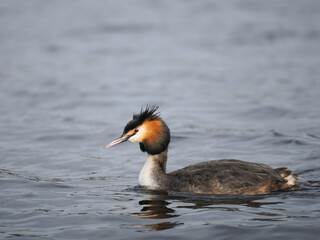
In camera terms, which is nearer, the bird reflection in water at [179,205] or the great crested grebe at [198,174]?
the bird reflection in water at [179,205]

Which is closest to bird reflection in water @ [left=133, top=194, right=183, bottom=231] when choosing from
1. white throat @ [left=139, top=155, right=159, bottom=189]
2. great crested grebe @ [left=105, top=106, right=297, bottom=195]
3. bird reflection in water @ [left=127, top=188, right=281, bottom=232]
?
bird reflection in water @ [left=127, top=188, right=281, bottom=232]

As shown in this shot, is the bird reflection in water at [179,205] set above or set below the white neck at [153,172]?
below

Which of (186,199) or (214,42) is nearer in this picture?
(186,199)

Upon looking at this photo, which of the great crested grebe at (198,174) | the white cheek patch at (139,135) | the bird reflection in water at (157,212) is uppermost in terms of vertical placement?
the white cheek patch at (139,135)

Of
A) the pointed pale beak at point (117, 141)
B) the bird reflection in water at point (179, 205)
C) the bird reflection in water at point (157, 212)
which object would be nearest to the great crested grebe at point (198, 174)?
Result: the pointed pale beak at point (117, 141)

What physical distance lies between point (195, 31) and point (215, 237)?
Result: 18.7 m

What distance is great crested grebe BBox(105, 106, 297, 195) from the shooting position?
30.0 feet

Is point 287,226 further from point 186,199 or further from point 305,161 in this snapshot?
point 305,161

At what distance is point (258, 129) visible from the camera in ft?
45.6

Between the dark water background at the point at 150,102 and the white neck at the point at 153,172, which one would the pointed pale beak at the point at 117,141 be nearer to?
the white neck at the point at 153,172

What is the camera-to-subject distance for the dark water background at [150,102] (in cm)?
827

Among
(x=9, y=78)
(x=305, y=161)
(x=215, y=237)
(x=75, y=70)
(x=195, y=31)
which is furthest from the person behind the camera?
(x=195, y=31)

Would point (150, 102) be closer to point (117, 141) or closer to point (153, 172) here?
point (153, 172)

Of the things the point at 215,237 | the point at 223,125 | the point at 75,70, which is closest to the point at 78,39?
the point at 75,70
